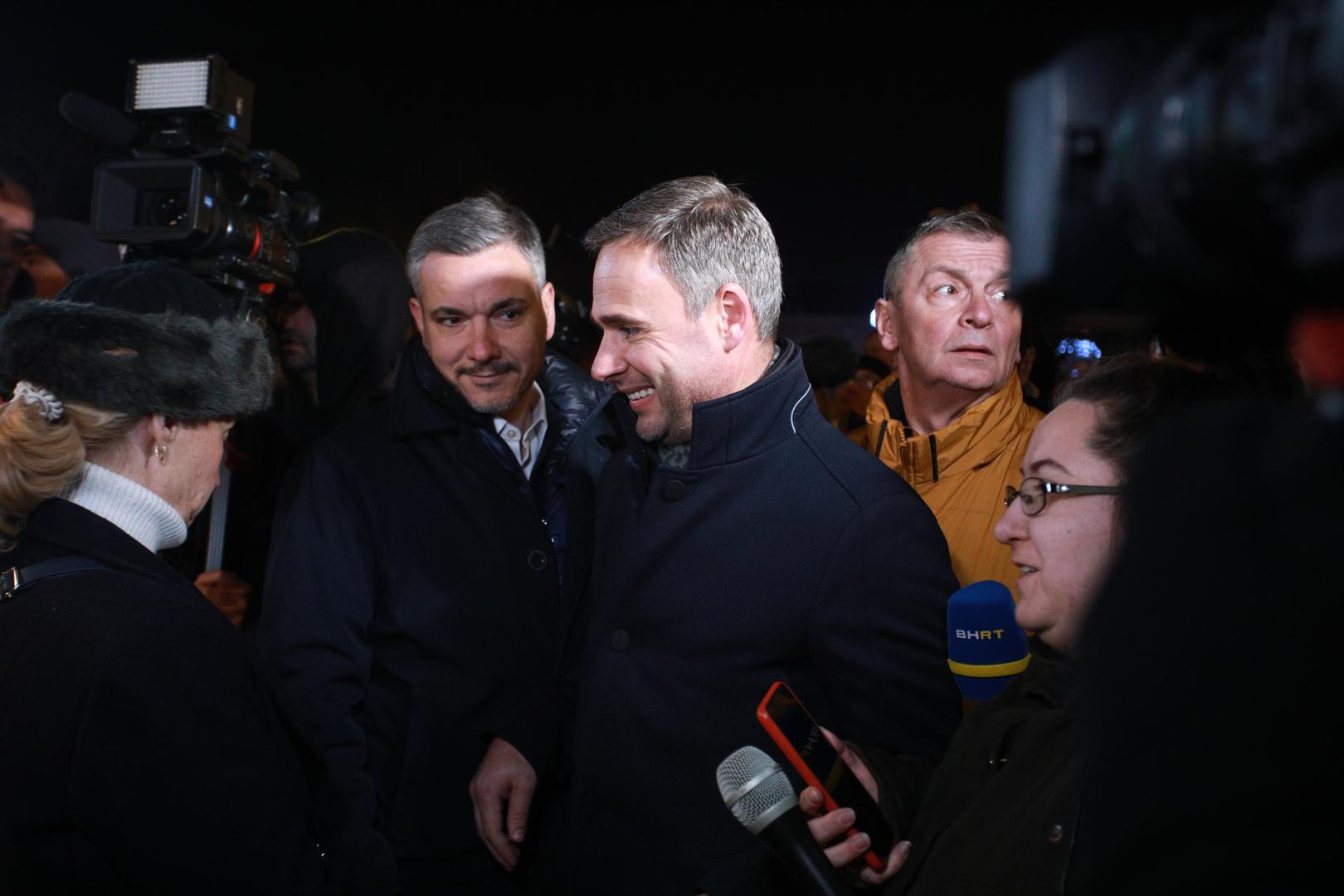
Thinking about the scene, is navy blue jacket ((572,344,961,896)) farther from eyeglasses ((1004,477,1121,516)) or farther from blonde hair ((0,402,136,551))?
blonde hair ((0,402,136,551))

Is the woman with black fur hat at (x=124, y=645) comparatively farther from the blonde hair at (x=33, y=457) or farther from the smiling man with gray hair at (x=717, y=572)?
the smiling man with gray hair at (x=717, y=572)

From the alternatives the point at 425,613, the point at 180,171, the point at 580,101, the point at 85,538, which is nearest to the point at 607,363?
the point at 425,613

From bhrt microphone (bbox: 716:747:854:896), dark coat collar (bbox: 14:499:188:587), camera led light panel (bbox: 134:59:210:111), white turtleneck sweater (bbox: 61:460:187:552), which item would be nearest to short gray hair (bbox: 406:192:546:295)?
camera led light panel (bbox: 134:59:210:111)

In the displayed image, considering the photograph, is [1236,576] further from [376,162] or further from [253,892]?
[376,162]

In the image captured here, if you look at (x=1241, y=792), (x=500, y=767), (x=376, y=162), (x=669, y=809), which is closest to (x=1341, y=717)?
(x=1241, y=792)

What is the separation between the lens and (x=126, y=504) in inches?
66.1

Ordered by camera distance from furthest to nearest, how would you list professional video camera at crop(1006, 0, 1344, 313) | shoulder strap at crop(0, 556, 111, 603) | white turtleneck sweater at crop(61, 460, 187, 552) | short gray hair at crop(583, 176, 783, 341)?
short gray hair at crop(583, 176, 783, 341) < white turtleneck sweater at crop(61, 460, 187, 552) < shoulder strap at crop(0, 556, 111, 603) < professional video camera at crop(1006, 0, 1344, 313)

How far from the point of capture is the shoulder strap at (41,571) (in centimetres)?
154

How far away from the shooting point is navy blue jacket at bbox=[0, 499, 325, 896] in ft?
4.58

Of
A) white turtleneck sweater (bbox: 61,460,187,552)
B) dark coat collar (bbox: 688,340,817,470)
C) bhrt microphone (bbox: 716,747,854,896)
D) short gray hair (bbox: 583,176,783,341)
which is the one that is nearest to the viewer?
bhrt microphone (bbox: 716,747,854,896)

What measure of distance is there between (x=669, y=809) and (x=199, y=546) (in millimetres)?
1634

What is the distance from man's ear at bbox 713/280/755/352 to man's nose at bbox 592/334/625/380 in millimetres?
202

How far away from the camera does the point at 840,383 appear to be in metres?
4.89

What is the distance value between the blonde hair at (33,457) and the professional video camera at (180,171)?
3.05 ft
